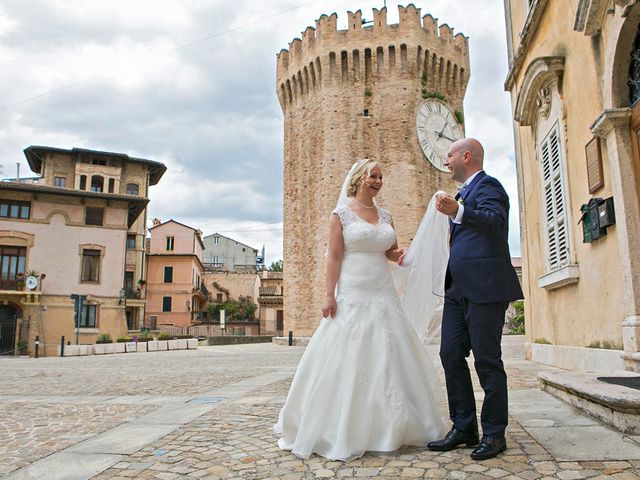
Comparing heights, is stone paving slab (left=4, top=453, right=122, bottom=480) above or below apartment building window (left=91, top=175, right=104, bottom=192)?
below

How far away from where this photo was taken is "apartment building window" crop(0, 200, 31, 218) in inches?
1091

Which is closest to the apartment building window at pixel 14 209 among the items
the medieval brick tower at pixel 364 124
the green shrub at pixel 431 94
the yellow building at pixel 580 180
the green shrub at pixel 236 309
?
the medieval brick tower at pixel 364 124

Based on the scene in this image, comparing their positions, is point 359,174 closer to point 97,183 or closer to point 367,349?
point 367,349

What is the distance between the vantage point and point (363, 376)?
10.7 ft

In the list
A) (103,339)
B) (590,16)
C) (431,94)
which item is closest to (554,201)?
(590,16)

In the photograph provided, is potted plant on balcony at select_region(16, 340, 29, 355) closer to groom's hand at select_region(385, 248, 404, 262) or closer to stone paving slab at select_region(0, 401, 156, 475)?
stone paving slab at select_region(0, 401, 156, 475)

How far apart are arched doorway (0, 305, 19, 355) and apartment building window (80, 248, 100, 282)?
3889 millimetres

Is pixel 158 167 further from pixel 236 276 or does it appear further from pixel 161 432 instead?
pixel 161 432

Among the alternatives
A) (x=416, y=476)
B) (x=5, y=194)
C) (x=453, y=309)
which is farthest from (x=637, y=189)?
(x=5, y=194)

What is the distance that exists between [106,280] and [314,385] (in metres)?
27.1

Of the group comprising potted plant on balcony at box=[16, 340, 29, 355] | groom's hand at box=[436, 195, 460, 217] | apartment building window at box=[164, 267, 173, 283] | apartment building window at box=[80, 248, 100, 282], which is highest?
apartment building window at box=[164, 267, 173, 283]

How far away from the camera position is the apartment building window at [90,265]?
2805 centimetres

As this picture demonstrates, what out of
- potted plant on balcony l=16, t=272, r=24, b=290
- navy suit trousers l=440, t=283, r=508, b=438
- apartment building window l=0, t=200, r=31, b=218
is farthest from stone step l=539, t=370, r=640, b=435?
apartment building window l=0, t=200, r=31, b=218

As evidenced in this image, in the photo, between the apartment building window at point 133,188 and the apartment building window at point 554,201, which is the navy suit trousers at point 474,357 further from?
the apartment building window at point 133,188
